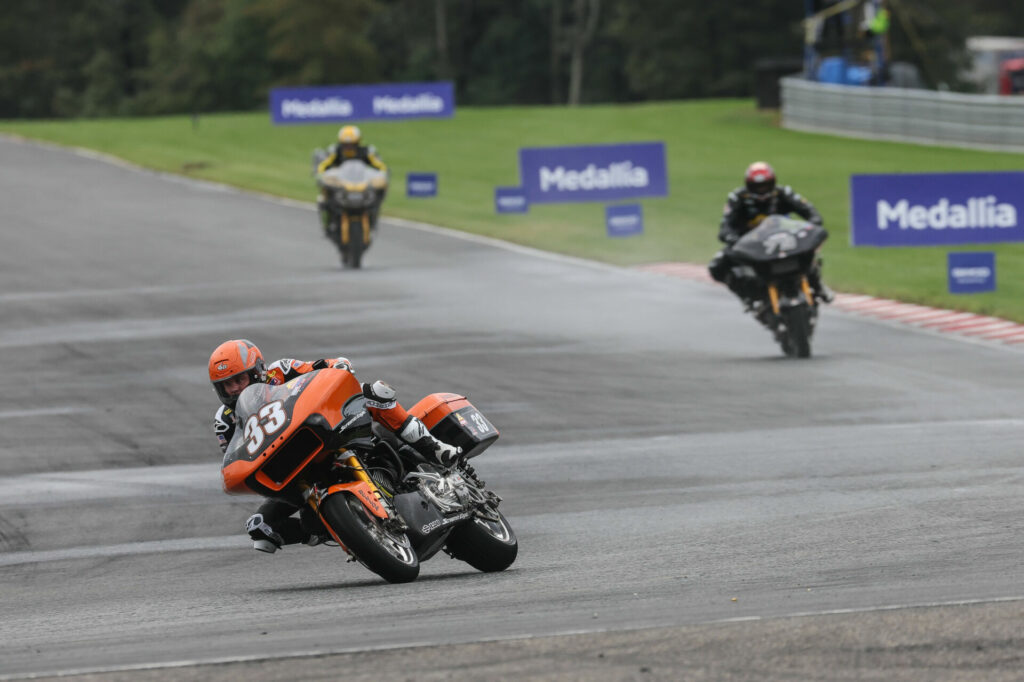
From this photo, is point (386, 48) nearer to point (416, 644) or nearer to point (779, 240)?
point (779, 240)

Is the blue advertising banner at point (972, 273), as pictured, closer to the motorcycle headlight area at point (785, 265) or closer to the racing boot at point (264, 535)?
the motorcycle headlight area at point (785, 265)

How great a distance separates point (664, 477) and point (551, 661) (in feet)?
16.9

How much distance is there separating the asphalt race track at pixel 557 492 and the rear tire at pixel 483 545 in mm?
111

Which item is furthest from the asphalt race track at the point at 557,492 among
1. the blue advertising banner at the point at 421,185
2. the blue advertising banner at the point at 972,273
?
the blue advertising banner at the point at 421,185

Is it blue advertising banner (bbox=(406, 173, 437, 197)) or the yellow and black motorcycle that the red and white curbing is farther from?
blue advertising banner (bbox=(406, 173, 437, 197))

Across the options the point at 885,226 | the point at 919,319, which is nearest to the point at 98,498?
the point at 919,319

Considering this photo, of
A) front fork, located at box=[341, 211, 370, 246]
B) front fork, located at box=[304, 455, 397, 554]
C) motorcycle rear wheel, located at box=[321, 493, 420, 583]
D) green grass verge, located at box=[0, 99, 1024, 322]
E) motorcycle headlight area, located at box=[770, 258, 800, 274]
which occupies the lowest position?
green grass verge, located at box=[0, 99, 1024, 322]

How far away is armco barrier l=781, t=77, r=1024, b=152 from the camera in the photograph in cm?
3975

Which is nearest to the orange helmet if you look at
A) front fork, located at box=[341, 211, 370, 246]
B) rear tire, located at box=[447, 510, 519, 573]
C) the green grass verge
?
rear tire, located at box=[447, 510, 519, 573]

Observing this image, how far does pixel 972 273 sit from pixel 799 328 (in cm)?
530

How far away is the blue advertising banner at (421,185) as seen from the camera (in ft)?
117

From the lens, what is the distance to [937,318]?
772 inches

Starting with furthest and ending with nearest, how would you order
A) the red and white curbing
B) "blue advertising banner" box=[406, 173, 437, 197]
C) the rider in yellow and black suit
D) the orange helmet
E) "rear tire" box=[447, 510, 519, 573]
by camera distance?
"blue advertising banner" box=[406, 173, 437, 197] → the rider in yellow and black suit → the red and white curbing → "rear tire" box=[447, 510, 519, 573] → the orange helmet

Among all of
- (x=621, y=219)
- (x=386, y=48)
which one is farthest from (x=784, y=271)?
(x=386, y=48)
